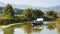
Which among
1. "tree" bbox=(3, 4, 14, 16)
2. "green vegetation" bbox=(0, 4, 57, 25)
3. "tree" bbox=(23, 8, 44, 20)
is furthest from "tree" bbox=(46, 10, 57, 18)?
"tree" bbox=(3, 4, 14, 16)

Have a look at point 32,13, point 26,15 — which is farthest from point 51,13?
point 26,15

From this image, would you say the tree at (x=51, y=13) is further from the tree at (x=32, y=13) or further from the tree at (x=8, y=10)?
the tree at (x=8, y=10)

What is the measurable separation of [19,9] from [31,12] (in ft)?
3.78

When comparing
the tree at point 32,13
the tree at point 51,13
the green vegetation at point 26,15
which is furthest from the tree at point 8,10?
the tree at point 51,13

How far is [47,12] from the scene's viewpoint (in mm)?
17094

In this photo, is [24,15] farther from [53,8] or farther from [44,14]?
[53,8]

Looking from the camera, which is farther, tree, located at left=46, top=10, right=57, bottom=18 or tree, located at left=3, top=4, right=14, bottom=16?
tree, located at left=46, top=10, right=57, bottom=18

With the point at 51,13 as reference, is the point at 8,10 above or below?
above

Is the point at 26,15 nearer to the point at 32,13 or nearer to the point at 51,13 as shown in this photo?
the point at 32,13

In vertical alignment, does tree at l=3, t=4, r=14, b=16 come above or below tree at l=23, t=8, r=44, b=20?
above

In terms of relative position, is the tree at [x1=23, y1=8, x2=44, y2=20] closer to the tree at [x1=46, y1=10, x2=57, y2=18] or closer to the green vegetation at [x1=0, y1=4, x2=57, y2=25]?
the green vegetation at [x1=0, y1=4, x2=57, y2=25]

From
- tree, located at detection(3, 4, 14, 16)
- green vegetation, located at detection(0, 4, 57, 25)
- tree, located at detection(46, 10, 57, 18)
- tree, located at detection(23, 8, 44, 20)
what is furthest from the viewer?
tree, located at detection(46, 10, 57, 18)

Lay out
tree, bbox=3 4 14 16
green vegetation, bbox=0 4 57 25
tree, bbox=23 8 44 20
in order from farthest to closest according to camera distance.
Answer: tree, bbox=23 8 44 20 < tree, bbox=3 4 14 16 < green vegetation, bbox=0 4 57 25

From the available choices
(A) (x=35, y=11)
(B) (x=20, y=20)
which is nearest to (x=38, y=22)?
(B) (x=20, y=20)
